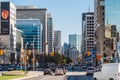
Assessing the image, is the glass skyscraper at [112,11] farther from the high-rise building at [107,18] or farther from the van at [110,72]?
the van at [110,72]

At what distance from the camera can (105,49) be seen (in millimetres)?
164000

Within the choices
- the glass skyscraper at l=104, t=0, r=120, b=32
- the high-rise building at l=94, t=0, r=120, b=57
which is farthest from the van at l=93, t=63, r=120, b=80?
the glass skyscraper at l=104, t=0, r=120, b=32

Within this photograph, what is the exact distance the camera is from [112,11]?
6639 inches

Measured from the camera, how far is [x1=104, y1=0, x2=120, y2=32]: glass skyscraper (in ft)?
549

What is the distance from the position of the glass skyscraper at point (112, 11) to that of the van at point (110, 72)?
133 metres

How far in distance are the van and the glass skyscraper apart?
132548 millimetres

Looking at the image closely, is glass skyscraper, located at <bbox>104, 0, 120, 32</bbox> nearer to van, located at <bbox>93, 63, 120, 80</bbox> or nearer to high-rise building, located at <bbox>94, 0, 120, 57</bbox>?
high-rise building, located at <bbox>94, 0, 120, 57</bbox>

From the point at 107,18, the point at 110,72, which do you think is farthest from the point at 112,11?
the point at 110,72

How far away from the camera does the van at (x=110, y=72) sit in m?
31.5

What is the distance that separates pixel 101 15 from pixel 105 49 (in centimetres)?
1663

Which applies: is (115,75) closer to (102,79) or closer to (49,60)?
(102,79)

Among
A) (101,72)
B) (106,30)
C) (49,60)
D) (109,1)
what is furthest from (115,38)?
(101,72)

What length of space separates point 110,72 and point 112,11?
13770 cm

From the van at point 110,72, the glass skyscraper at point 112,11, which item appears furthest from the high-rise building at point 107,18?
the van at point 110,72
